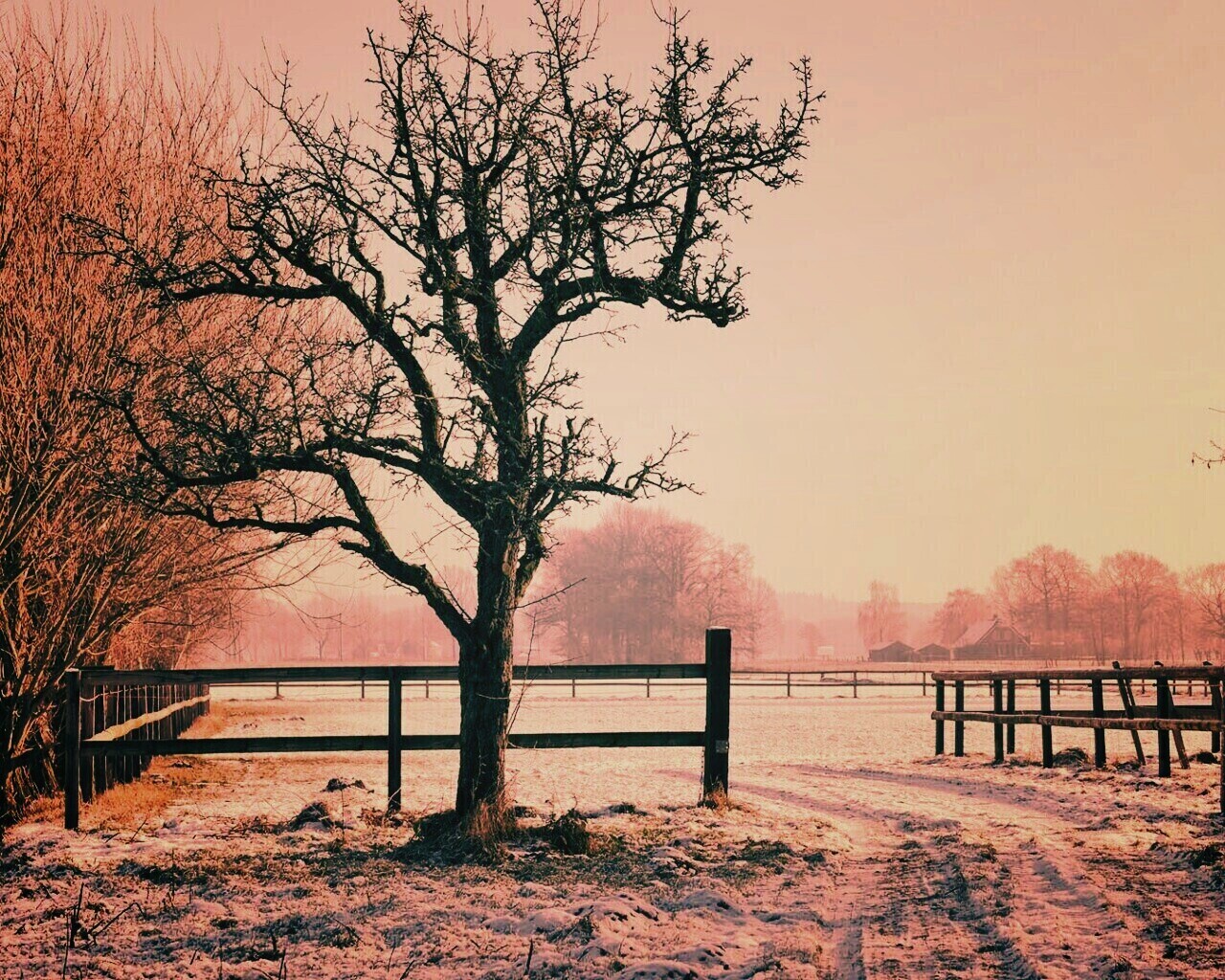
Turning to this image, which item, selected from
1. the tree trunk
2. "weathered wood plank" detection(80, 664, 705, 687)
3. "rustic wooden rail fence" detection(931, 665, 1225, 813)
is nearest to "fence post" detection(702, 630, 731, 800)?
"weathered wood plank" detection(80, 664, 705, 687)

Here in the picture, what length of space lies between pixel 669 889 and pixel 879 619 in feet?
526

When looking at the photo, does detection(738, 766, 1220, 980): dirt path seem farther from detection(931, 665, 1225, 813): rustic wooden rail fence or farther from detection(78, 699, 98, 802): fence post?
detection(78, 699, 98, 802): fence post

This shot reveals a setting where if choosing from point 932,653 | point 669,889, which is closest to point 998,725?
point 669,889

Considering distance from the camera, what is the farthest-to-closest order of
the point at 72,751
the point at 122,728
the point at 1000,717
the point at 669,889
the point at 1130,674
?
1. the point at 1000,717
2. the point at 1130,674
3. the point at 122,728
4. the point at 72,751
5. the point at 669,889

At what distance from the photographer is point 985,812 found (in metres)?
11.6

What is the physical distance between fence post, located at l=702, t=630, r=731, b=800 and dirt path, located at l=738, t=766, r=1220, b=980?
1.33 metres

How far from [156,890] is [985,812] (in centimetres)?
823

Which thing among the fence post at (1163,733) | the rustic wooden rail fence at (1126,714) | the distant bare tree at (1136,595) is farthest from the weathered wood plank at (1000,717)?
the distant bare tree at (1136,595)

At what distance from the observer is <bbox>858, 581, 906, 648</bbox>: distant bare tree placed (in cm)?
16112

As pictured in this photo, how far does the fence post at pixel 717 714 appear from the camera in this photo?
1123cm

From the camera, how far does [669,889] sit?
8.12 m

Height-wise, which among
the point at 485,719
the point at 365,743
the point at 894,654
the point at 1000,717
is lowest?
the point at 894,654

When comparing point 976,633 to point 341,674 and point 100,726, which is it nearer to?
point 100,726

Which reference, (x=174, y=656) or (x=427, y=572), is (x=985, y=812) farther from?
(x=174, y=656)
